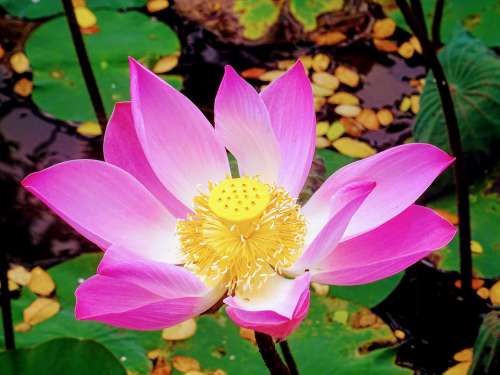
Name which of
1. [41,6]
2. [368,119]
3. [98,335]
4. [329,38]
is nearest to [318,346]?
[98,335]

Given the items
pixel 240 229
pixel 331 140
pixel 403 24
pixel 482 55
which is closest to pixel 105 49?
pixel 331 140

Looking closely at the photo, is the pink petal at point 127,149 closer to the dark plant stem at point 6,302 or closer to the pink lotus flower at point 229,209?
the pink lotus flower at point 229,209

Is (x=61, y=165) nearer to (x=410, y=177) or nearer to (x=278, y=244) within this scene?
(x=278, y=244)

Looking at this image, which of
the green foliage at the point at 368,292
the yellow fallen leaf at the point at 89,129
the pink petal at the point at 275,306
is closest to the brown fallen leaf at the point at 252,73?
the yellow fallen leaf at the point at 89,129

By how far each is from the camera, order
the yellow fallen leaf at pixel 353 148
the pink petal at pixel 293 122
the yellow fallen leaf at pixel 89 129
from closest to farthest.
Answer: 1. the pink petal at pixel 293 122
2. the yellow fallen leaf at pixel 353 148
3. the yellow fallen leaf at pixel 89 129

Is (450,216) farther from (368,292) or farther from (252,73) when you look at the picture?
(252,73)

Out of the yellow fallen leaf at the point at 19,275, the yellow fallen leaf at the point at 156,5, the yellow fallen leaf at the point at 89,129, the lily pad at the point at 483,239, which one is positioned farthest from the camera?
the yellow fallen leaf at the point at 156,5
